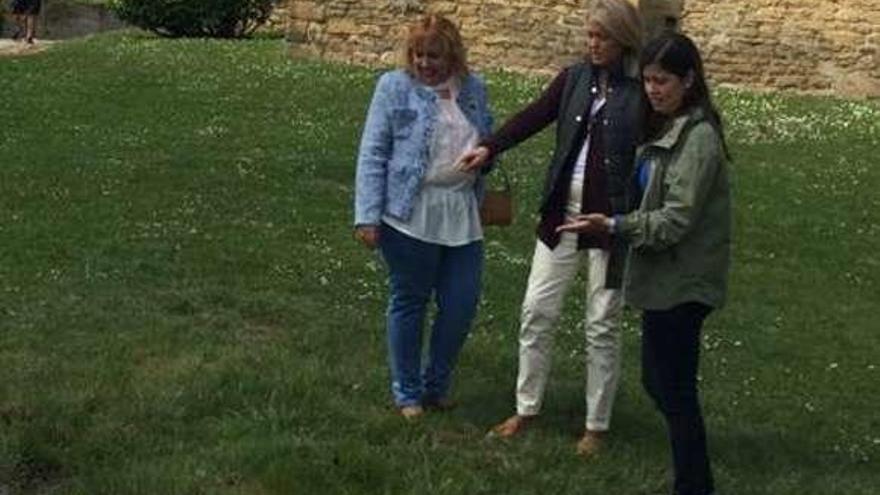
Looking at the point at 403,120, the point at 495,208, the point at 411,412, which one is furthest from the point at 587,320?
the point at 403,120

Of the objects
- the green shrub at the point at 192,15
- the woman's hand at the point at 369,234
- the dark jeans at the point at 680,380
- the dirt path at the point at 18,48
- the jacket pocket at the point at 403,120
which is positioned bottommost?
the dirt path at the point at 18,48

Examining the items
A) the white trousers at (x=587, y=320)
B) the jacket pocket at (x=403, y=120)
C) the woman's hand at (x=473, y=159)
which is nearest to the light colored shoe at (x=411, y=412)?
the white trousers at (x=587, y=320)

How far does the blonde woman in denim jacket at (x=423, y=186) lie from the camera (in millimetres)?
5492

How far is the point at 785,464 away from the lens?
559cm

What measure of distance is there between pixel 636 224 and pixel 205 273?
3772 millimetres

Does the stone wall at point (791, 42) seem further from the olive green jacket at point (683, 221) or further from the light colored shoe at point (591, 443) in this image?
the olive green jacket at point (683, 221)

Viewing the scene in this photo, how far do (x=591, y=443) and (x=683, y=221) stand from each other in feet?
3.74

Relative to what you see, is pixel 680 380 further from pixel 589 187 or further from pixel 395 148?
pixel 395 148

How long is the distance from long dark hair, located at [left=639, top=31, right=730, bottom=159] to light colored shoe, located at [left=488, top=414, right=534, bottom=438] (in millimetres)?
1292

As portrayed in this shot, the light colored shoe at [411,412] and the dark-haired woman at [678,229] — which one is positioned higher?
the dark-haired woman at [678,229]

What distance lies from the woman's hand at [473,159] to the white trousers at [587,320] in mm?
339

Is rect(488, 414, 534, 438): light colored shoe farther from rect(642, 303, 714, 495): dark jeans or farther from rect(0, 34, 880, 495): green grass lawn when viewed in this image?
rect(642, 303, 714, 495): dark jeans

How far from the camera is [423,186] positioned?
554cm

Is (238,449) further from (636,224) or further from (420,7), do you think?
(420,7)
